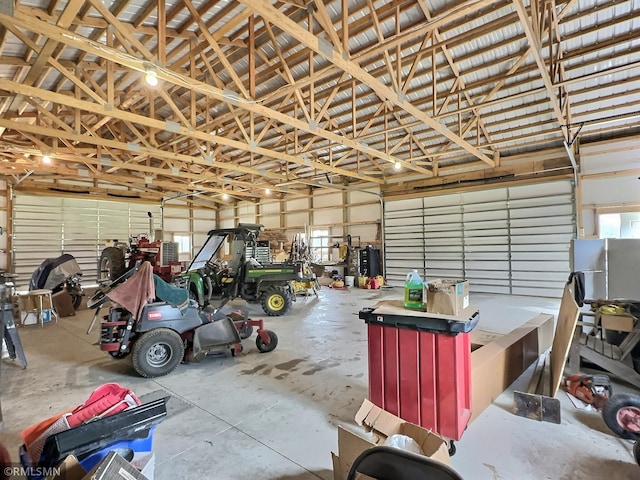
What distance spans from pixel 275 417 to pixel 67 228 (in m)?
13.9

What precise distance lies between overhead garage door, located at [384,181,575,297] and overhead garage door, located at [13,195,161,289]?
1136 centimetres

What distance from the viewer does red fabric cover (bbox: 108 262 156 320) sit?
347cm

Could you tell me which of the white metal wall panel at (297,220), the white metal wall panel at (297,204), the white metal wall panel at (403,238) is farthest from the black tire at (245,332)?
the white metal wall panel at (297,204)

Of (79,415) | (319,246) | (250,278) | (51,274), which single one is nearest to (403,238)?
(319,246)

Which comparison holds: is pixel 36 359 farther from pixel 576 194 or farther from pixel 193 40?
pixel 576 194

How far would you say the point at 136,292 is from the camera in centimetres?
352

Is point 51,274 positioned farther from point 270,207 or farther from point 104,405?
point 270,207

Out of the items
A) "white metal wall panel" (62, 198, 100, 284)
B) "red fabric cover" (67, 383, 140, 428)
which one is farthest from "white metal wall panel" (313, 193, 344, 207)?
"red fabric cover" (67, 383, 140, 428)

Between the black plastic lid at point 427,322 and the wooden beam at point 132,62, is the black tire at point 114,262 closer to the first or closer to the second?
the wooden beam at point 132,62

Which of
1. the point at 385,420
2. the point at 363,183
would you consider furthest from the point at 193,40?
the point at 363,183

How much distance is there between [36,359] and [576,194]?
11507 mm

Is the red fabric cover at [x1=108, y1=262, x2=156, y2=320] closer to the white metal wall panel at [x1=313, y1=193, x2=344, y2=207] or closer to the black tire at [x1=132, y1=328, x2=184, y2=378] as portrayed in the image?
the black tire at [x1=132, y1=328, x2=184, y2=378]

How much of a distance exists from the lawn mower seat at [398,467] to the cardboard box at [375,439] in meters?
0.70

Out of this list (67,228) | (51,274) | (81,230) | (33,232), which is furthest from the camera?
(81,230)
